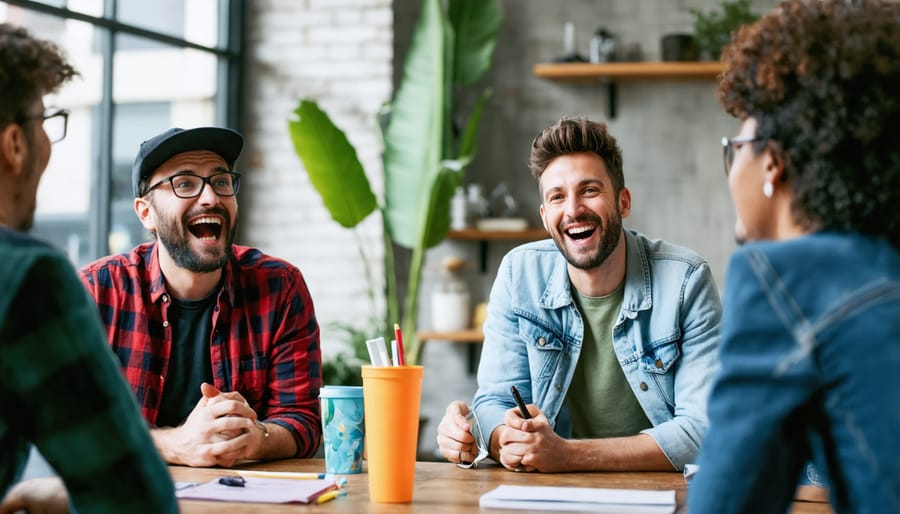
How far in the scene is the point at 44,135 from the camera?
1173mm

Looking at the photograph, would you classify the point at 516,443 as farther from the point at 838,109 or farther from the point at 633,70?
the point at 633,70

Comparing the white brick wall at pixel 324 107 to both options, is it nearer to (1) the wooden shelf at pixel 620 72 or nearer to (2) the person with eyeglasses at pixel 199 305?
(1) the wooden shelf at pixel 620 72

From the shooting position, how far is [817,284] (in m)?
0.97

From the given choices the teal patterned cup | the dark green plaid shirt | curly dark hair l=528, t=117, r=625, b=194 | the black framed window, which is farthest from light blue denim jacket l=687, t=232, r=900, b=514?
the black framed window

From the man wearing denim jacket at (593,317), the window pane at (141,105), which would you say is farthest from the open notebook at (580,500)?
the window pane at (141,105)

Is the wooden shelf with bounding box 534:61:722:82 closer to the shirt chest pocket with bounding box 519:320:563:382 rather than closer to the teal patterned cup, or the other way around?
the shirt chest pocket with bounding box 519:320:563:382

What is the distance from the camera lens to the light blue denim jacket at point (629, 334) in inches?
81.4

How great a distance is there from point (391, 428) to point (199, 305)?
930mm

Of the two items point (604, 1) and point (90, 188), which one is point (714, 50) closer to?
point (604, 1)

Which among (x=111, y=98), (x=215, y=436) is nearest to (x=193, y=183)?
(x=215, y=436)

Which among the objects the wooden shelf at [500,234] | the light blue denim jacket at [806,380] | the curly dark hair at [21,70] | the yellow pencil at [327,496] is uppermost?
the curly dark hair at [21,70]

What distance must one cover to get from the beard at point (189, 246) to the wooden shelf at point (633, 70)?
228 centimetres

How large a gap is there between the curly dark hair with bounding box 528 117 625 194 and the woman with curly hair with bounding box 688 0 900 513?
1.12m

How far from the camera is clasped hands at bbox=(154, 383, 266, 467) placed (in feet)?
5.71
